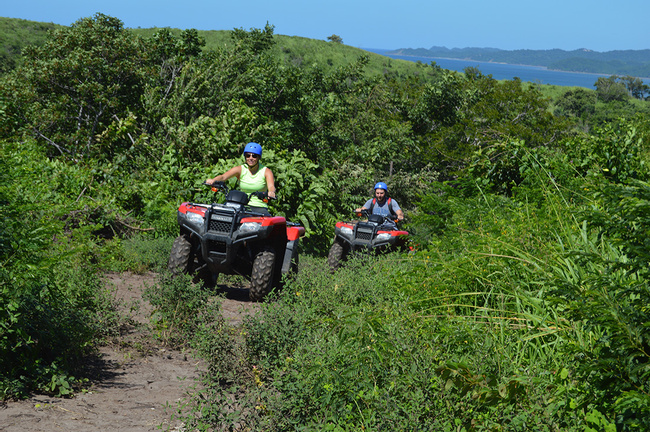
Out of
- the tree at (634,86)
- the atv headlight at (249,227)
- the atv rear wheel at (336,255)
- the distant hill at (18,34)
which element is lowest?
the atv rear wheel at (336,255)

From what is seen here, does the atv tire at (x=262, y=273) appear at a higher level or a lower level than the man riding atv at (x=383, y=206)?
lower

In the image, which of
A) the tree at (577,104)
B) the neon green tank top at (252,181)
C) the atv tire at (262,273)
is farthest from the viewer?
the tree at (577,104)

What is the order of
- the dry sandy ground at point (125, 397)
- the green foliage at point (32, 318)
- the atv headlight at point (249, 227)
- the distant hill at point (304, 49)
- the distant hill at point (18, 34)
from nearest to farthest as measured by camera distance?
1. the dry sandy ground at point (125, 397)
2. the green foliage at point (32, 318)
3. the atv headlight at point (249, 227)
4. the distant hill at point (18, 34)
5. the distant hill at point (304, 49)

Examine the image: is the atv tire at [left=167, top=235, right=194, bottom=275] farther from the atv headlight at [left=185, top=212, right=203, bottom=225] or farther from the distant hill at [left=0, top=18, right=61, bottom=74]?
the distant hill at [left=0, top=18, right=61, bottom=74]

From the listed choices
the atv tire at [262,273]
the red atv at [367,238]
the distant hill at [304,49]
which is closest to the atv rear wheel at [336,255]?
the red atv at [367,238]

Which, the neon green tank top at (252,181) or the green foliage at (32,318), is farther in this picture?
the neon green tank top at (252,181)

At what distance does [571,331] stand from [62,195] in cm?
913

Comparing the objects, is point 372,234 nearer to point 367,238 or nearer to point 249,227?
point 367,238

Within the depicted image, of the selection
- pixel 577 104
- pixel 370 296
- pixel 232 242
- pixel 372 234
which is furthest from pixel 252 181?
pixel 577 104

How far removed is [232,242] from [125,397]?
3.25 m

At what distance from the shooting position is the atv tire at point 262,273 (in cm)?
787

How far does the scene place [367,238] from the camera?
10.6 metres

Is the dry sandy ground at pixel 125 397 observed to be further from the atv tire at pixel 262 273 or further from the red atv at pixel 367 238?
the red atv at pixel 367 238

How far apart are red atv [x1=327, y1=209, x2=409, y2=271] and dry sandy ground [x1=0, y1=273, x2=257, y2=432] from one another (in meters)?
4.68
